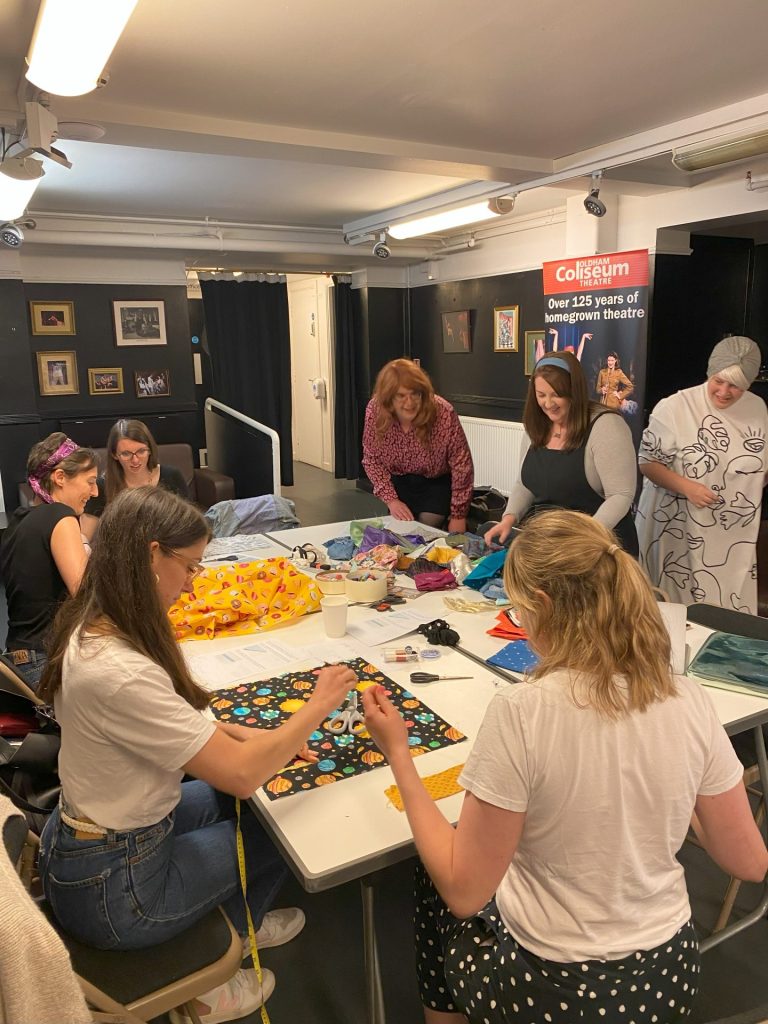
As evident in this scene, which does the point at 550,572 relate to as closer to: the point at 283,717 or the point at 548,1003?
the point at 548,1003

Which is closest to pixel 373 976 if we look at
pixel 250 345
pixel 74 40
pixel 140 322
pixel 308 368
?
pixel 74 40

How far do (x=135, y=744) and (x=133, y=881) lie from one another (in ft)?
0.83

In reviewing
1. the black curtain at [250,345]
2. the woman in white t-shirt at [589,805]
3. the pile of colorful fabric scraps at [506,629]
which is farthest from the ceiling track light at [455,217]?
the woman in white t-shirt at [589,805]

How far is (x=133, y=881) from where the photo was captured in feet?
4.25

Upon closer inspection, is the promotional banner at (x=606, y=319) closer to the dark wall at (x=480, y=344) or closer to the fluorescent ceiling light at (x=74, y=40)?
the dark wall at (x=480, y=344)

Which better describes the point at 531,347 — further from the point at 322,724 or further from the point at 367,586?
the point at 322,724

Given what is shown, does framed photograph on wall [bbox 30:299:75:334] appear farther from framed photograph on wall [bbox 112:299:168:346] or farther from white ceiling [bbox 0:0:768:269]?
white ceiling [bbox 0:0:768:269]

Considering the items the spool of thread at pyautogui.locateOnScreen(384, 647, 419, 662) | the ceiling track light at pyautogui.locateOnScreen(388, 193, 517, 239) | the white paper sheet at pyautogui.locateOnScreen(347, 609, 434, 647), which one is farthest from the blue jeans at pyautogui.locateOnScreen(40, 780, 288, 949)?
the ceiling track light at pyautogui.locateOnScreen(388, 193, 517, 239)

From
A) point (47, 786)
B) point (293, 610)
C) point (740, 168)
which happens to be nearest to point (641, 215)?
point (740, 168)

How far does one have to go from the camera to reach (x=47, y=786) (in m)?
1.69

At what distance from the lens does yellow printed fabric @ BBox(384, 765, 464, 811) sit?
1.33m

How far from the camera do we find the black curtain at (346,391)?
795cm

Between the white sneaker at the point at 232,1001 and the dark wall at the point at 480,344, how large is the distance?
5.10 metres

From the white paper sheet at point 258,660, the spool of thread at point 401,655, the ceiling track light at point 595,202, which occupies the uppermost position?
the ceiling track light at point 595,202
